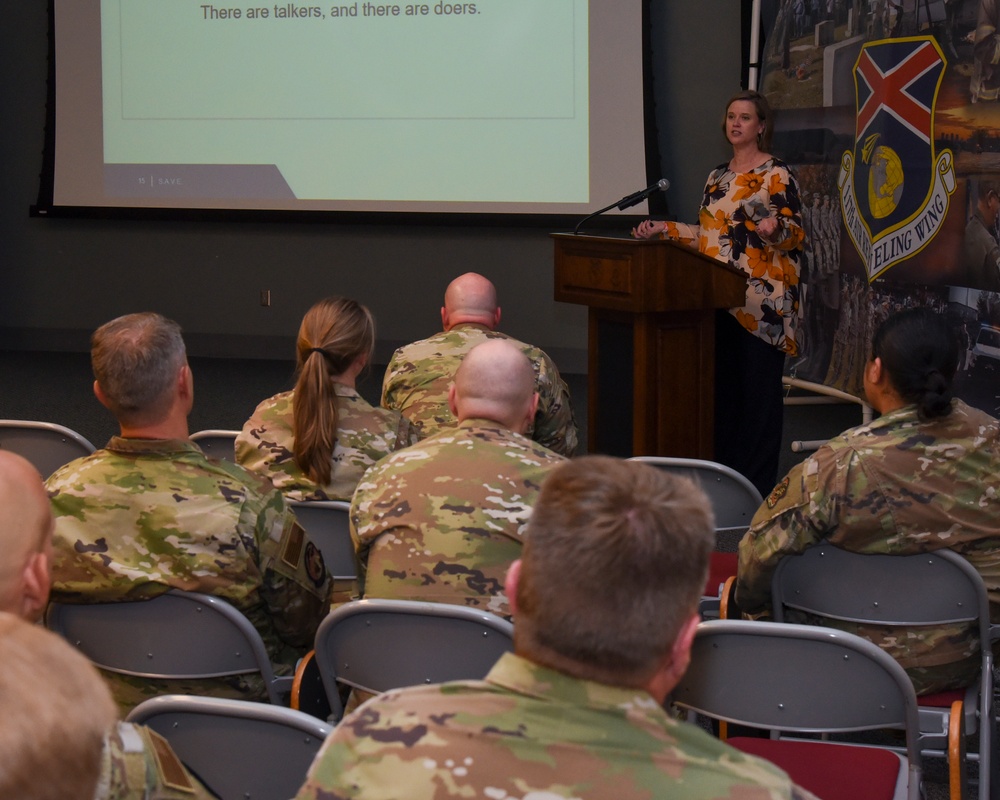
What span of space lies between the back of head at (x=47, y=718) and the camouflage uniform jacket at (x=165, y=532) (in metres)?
1.15

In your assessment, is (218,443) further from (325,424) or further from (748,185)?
(748,185)

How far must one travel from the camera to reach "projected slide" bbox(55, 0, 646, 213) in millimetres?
7035

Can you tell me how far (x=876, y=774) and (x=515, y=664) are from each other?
3.10 ft

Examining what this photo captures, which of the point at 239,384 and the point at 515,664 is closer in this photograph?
the point at 515,664

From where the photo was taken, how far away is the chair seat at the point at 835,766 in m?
1.73

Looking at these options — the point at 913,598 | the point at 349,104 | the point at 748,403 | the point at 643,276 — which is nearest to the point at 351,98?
the point at 349,104

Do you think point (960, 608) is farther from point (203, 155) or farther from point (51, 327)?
point (51, 327)

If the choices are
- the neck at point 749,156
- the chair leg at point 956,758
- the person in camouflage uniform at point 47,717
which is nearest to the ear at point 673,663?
the person in camouflage uniform at point 47,717

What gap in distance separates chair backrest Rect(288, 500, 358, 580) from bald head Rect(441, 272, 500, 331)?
44.5 inches

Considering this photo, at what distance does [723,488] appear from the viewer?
2.88m

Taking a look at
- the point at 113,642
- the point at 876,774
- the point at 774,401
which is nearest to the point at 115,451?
the point at 113,642

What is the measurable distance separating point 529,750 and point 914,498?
4.66 ft

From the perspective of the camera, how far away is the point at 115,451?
2.16 metres

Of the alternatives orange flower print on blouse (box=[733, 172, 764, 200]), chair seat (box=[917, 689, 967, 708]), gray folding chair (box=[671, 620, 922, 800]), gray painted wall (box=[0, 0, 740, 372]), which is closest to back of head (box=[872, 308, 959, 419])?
chair seat (box=[917, 689, 967, 708])
